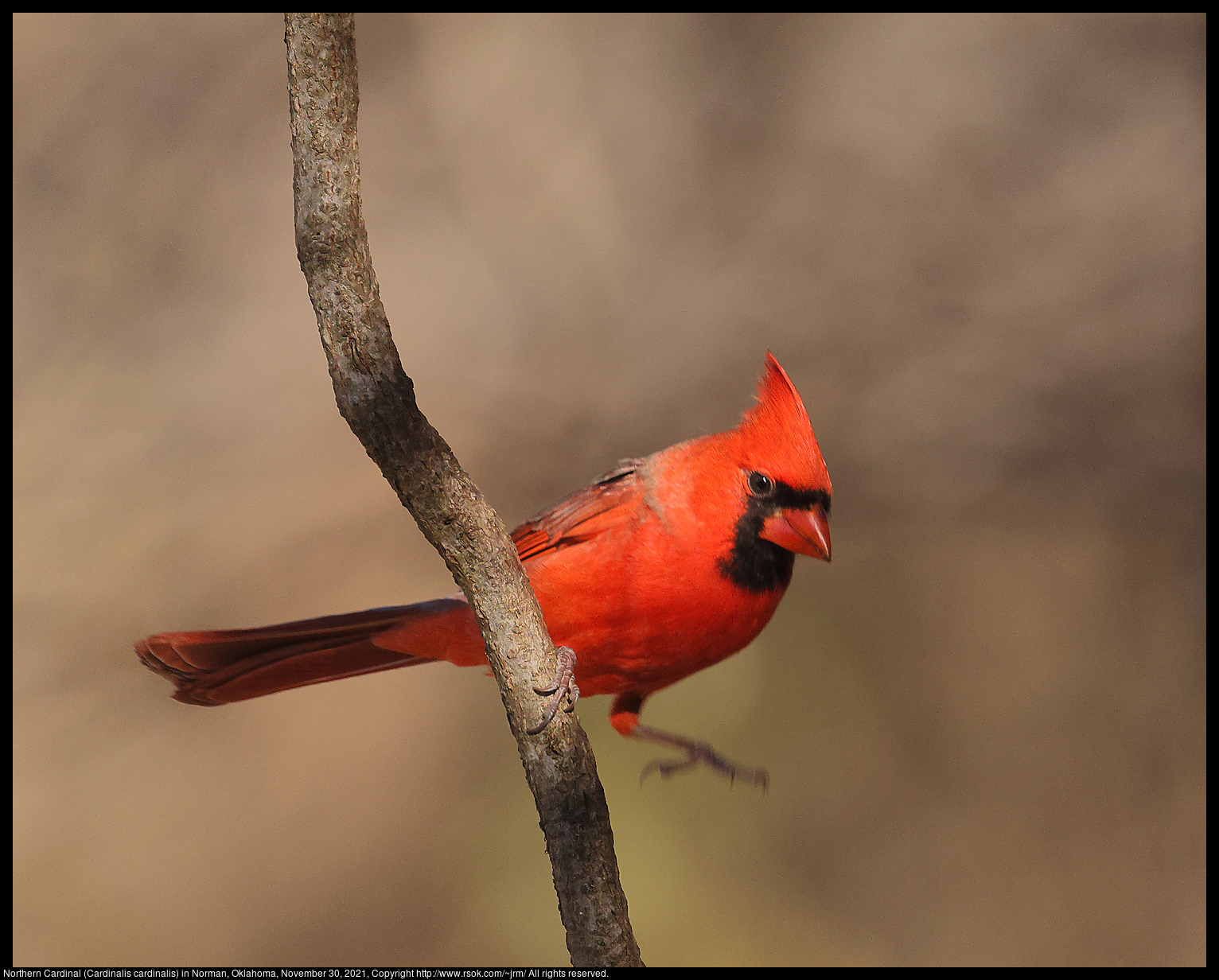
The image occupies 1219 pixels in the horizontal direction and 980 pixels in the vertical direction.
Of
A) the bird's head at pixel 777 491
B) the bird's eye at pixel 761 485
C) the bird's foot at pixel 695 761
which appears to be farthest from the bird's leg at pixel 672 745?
the bird's eye at pixel 761 485

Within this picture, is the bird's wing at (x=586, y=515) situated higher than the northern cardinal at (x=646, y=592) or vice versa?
the bird's wing at (x=586, y=515)

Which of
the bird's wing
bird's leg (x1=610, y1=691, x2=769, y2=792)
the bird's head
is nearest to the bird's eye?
the bird's head

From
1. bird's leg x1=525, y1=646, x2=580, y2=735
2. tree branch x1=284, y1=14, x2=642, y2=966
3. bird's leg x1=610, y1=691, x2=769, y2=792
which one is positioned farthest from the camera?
bird's leg x1=610, y1=691, x2=769, y2=792

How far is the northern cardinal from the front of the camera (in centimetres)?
158

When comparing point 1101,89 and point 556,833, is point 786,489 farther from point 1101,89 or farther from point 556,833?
point 1101,89

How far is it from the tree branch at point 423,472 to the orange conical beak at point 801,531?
1.57ft

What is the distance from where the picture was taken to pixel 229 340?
3199 millimetres

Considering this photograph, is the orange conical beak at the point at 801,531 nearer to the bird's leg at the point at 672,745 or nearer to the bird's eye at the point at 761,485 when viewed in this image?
the bird's eye at the point at 761,485

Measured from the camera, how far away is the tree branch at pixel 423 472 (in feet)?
3.38

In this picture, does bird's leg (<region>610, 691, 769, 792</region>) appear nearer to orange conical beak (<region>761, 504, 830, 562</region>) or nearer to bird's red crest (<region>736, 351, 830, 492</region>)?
orange conical beak (<region>761, 504, 830, 562</region>)

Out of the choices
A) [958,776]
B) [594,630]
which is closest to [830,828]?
[958,776]

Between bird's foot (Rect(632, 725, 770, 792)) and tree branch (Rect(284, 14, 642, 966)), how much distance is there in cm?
39

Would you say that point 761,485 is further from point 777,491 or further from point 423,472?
point 423,472

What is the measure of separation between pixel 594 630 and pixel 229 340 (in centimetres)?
210
